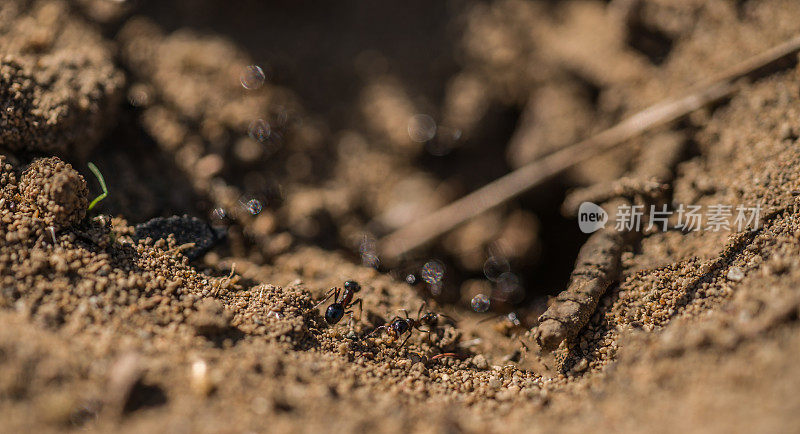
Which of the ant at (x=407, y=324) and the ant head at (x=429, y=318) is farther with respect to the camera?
the ant head at (x=429, y=318)

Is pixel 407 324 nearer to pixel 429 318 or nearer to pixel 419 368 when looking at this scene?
pixel 429 318

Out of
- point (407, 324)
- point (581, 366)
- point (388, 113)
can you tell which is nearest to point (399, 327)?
point (407, 324)

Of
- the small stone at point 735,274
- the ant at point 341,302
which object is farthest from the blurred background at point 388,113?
the small stone at point 735,274

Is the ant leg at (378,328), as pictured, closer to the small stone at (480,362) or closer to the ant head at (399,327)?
the ant head at (399,327)

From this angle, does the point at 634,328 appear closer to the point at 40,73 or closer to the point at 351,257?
the point at 351,257

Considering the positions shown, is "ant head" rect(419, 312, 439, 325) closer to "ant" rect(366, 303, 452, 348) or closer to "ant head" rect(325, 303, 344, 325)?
"ant" rect(366, 303, 452, 348)

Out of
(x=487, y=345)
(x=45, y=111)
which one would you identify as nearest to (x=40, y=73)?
(x=45, y=111)
